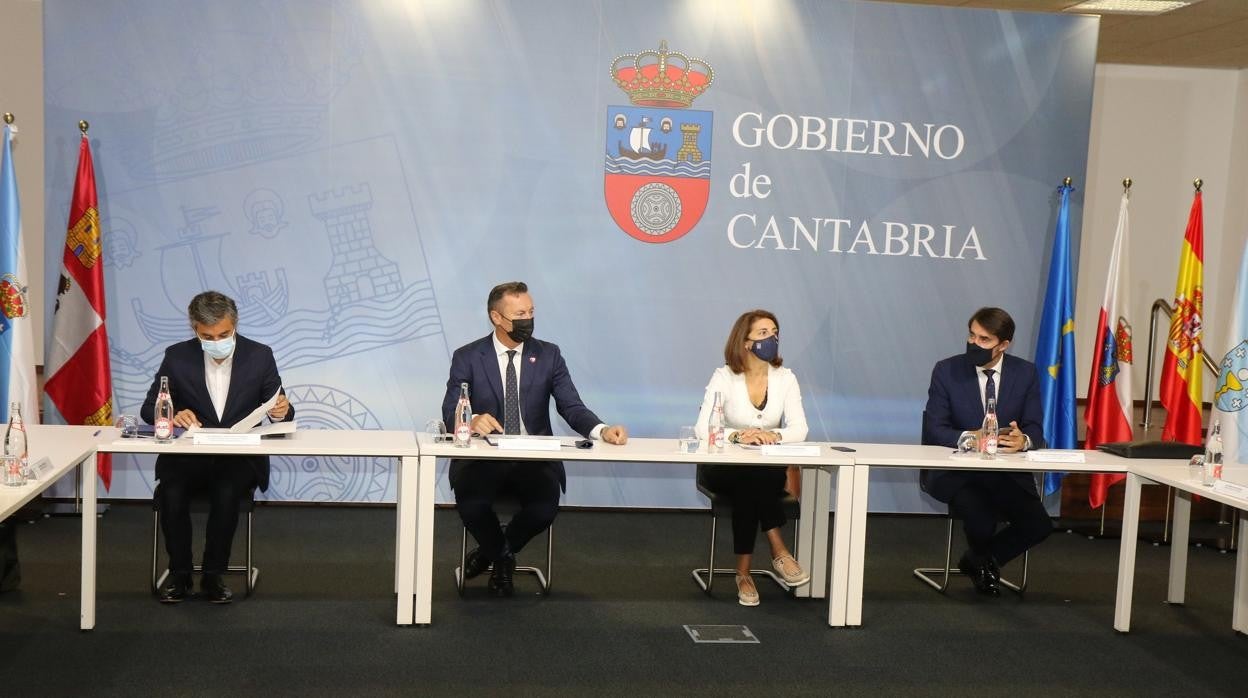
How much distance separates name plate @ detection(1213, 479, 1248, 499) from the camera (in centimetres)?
396

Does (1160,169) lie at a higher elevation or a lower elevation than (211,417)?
higher

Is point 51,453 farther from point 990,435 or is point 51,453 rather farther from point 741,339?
point 990,435

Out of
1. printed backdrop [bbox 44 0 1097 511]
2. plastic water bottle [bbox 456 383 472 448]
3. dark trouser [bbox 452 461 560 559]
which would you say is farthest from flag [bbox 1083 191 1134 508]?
plastic water bottle [bbox 456 383 472 448]

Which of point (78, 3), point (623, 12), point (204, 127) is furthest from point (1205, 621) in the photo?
point (78, 3)

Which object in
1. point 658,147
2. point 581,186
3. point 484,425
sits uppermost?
point 658,147

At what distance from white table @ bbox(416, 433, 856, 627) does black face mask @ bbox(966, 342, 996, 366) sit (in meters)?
0.84

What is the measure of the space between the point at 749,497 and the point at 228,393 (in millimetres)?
2134

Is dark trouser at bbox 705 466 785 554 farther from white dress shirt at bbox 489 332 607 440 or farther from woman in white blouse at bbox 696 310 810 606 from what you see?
white dress shirt at bbox 489 332 607 440

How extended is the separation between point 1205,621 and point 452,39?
4.58 m

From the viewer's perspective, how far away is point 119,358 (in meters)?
6.12

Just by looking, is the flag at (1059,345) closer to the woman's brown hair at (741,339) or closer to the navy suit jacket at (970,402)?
the navy suit jacket at (970,402)

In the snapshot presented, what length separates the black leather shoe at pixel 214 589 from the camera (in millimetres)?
4383

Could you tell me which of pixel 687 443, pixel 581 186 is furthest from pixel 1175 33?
pixel 687 443

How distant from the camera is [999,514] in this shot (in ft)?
16.2
